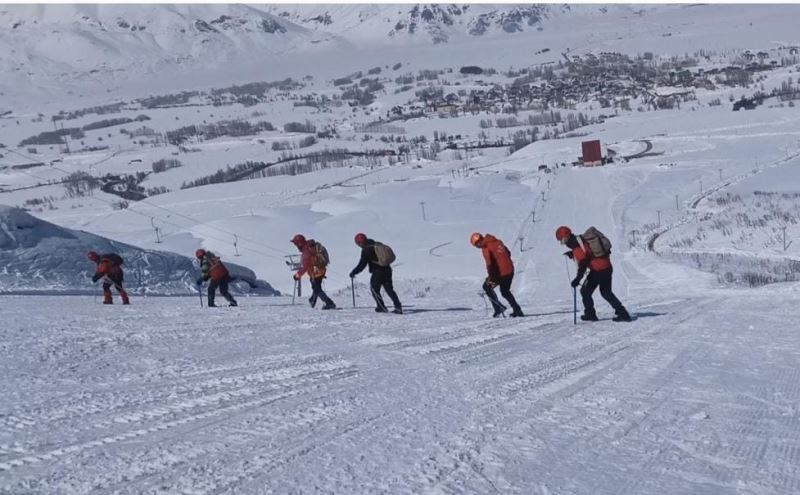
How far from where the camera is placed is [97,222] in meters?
66.9

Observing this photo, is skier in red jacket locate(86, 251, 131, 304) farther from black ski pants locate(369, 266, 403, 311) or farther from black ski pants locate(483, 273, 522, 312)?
black ski pants locate(483, 273, 522, 312)

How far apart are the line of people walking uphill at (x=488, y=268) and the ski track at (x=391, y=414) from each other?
1.94m

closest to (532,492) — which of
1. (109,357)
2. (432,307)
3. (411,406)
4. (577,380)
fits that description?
(411,406)

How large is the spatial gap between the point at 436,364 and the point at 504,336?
2.18 m

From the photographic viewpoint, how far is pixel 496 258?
11.7 m

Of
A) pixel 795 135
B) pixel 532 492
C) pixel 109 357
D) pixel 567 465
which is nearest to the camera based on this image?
pixel 532 492

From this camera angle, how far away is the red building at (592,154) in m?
76.0

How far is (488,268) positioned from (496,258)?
0.63 ft

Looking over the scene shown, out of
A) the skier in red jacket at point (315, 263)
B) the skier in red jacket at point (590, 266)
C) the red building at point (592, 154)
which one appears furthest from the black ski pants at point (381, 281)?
the red building at point (592, 154)

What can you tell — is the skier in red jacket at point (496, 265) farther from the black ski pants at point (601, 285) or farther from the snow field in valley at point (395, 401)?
the black ski pants at point (601, 285)

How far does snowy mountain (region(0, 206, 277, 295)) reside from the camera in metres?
17.0

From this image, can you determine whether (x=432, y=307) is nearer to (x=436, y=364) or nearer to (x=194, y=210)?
(x=436, y=364)

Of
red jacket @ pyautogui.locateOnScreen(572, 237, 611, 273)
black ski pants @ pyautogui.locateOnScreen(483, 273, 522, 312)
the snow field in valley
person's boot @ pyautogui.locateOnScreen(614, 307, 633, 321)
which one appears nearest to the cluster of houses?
black ski pants @ pyautogui.locateOnScreen(483, 273, 522, 312)

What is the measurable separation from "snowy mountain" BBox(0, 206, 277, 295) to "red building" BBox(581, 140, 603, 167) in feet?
195
